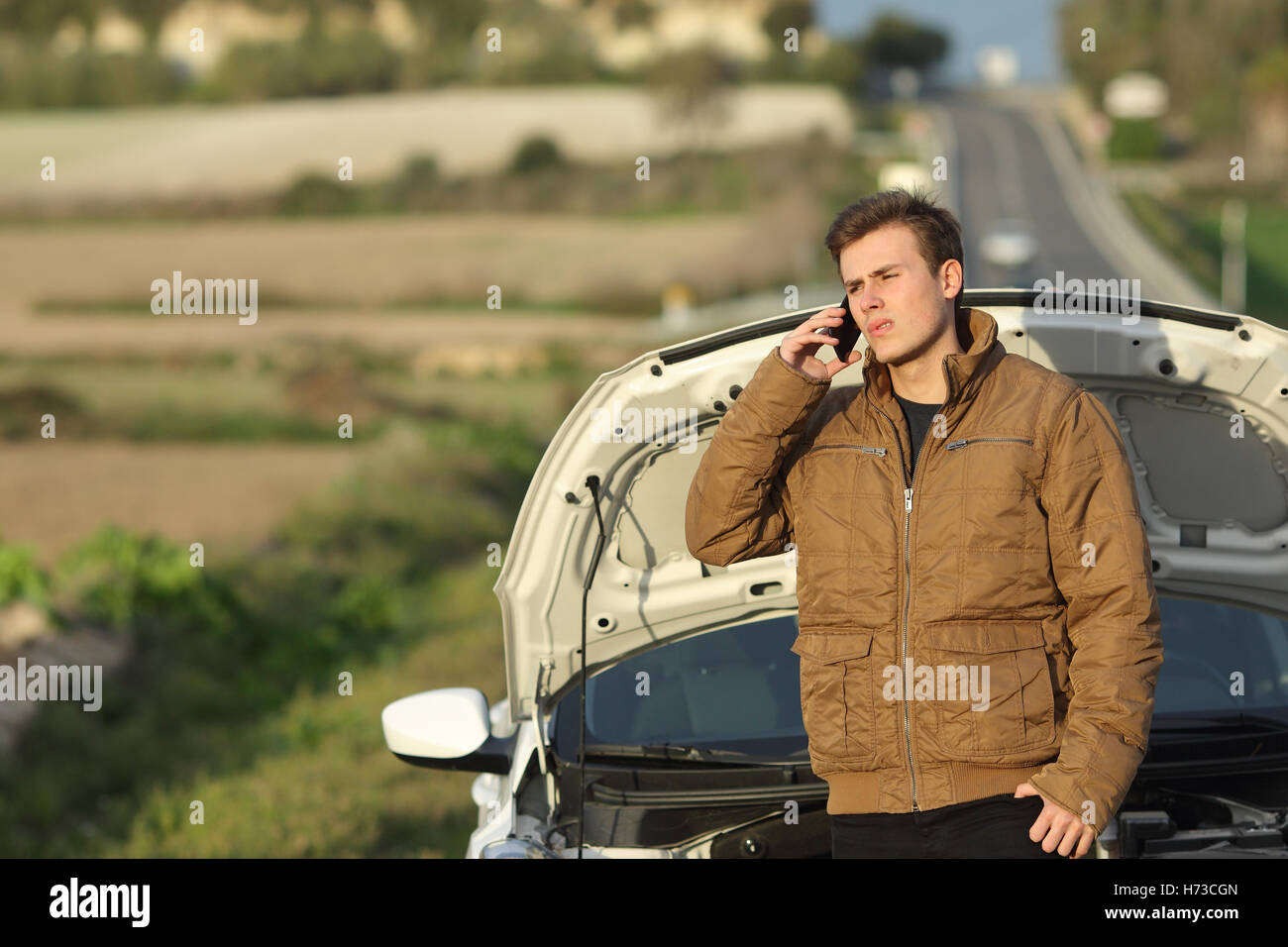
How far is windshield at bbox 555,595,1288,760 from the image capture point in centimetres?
397

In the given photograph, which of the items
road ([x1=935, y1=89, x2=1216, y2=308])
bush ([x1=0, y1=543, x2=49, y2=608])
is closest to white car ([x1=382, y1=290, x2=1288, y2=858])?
bush ([x1=0, y1=543, x2=49, y2=608])

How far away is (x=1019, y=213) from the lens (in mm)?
57375

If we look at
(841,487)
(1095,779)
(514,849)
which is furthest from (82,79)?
(1095,779)

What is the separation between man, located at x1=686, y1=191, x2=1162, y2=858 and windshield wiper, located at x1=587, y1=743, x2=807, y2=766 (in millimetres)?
927

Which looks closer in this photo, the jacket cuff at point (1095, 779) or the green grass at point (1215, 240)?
the jacket cuff at point (1095, 779)

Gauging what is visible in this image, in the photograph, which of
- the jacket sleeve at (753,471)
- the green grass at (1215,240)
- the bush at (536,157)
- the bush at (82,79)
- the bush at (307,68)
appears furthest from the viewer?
the bush at (307,68)

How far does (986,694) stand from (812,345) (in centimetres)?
79

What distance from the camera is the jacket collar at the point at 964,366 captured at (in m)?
2.89

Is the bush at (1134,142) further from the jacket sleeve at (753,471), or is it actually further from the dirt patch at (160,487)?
the jacket sleeve at (753,471)

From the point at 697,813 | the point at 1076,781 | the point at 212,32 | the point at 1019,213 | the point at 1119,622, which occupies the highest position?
the point at 212,32

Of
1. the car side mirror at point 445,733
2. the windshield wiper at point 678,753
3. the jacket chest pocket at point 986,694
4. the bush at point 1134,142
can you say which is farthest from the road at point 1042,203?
the jacket chest pocket at point 986,694
